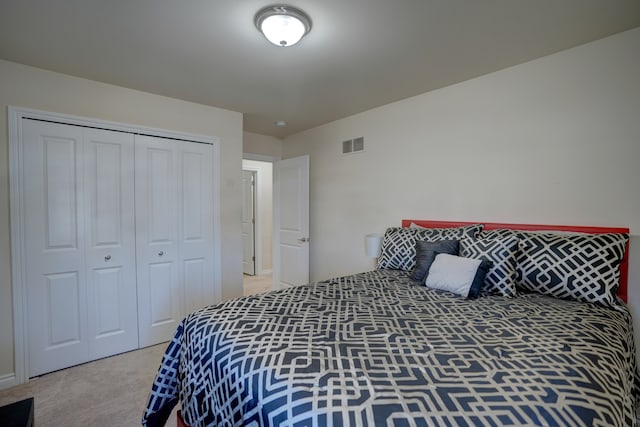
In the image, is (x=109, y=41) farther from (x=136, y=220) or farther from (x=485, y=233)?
(x=485, y=233)

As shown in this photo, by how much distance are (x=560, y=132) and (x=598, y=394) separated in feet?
6.06

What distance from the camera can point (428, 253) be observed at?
2150 mm

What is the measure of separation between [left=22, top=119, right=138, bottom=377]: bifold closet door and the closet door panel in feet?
0.25

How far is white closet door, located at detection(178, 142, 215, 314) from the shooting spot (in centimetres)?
299

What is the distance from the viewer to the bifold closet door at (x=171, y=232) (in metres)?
2.76

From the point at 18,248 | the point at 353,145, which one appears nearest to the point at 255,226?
the point at 353,145

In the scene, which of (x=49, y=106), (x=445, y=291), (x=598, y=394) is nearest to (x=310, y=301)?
(x=445, y=291)

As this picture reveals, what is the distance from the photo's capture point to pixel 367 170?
3.36 meters

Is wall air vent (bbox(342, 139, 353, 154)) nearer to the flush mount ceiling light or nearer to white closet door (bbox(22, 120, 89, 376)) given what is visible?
the flush mount ceiling light

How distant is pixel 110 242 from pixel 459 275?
9.24 ft

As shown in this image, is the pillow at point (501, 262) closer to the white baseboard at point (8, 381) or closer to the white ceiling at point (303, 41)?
the white ceiling at point (303, 41)

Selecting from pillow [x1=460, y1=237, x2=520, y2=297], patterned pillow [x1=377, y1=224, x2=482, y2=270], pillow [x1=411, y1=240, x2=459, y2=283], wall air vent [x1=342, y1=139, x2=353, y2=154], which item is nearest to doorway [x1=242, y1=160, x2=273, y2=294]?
wall air vent [x1=342, y1=139, x2=353, y2=154]

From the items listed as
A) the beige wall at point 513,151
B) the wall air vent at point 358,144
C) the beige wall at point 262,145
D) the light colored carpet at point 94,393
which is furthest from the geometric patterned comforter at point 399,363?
the beige wall at point 262,145

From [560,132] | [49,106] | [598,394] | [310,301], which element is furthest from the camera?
[49,106]
